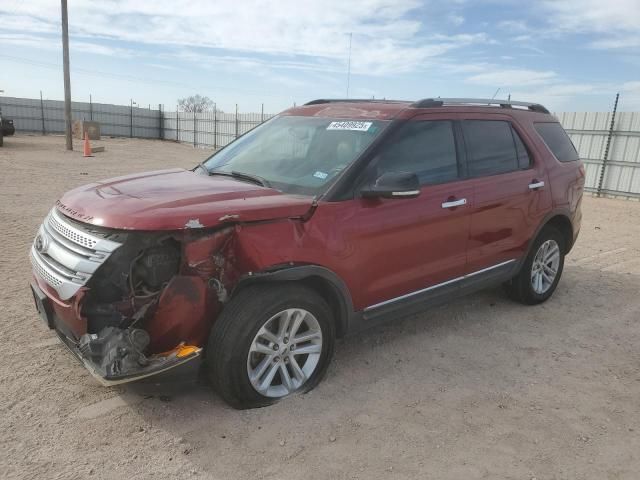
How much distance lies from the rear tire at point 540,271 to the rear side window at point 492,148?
0.82m

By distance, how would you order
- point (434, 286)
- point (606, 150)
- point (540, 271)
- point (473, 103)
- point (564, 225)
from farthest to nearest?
point (606, 150) → point (564, 225) → point (540, 271) → point (473, 103) → point (434, 286)

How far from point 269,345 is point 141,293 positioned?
81 centimetres

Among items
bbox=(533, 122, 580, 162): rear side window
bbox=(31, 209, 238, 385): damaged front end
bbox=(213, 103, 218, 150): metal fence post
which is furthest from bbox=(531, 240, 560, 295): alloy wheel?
bbox=(213, 103, 218, 150): metal fence post

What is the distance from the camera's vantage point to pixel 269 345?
3.11 metres

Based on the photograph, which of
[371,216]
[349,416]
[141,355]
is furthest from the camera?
[371,216]

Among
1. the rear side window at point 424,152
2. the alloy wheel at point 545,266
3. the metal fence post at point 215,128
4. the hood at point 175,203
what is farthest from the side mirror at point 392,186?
the metal fence post at point 215,128

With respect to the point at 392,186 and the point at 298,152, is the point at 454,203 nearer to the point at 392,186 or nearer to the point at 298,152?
the point at 392,186

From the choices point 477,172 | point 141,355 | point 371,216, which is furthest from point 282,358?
point 477,172

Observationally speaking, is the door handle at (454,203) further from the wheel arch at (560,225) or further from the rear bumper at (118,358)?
the rear bumper at (118,358)

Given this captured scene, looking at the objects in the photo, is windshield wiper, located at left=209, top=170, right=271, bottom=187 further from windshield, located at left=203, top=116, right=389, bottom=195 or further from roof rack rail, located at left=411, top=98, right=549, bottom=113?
roof rack rail, located at left=411, top=98, right=549, bottom=113

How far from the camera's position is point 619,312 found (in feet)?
16.7

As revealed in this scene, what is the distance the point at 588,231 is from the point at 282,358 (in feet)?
25.9

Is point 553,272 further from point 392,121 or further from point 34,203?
point 34,203

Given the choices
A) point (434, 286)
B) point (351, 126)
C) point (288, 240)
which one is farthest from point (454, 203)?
point (288, 240)
